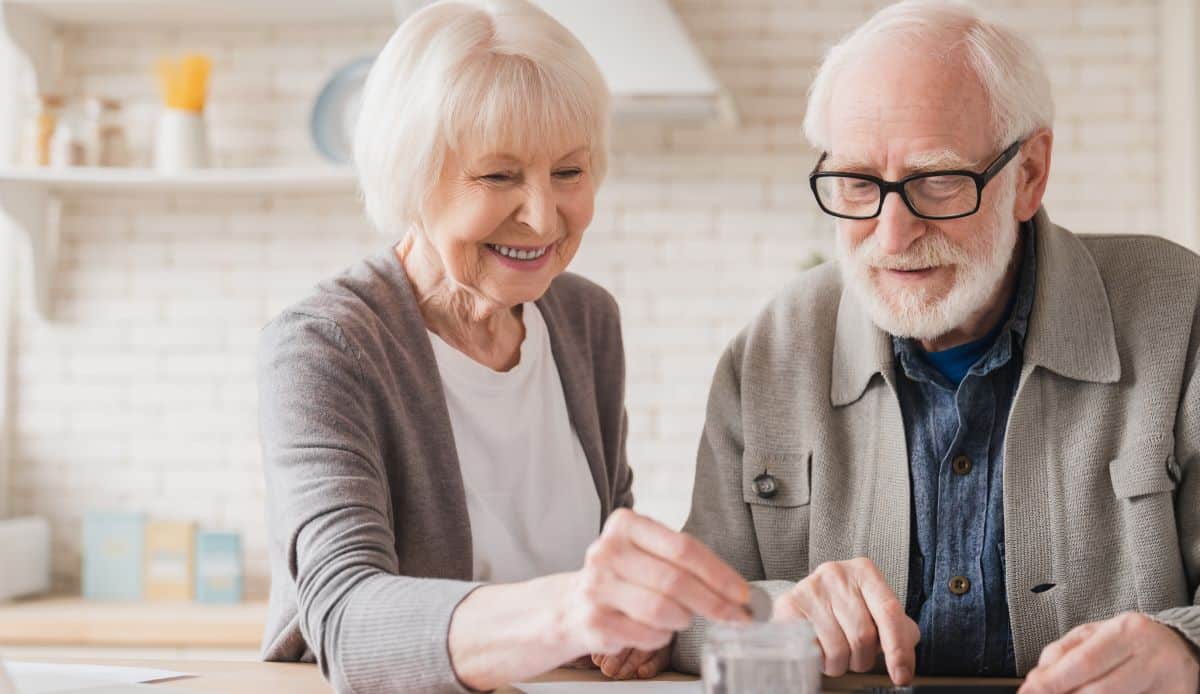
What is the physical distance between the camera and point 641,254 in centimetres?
389

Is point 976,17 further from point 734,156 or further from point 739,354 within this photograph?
point 734,156

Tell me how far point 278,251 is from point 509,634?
9.67ft

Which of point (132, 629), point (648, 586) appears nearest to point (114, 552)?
point (132, 629)

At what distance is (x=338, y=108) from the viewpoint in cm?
380

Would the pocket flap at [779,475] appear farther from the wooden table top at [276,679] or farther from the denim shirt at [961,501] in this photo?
the wooden table top at [276,679]

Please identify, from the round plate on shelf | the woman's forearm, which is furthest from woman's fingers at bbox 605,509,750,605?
the round plate on shelf

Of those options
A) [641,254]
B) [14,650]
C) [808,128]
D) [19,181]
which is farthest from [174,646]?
[808,128]

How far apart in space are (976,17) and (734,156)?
211 cm

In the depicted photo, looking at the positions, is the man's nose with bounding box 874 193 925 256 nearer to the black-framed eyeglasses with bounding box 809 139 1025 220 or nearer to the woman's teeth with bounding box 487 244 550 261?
the black-framed eyeglasses with bounding box 809 139 1025 220

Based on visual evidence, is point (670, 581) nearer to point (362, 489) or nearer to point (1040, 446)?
point (362, 489)

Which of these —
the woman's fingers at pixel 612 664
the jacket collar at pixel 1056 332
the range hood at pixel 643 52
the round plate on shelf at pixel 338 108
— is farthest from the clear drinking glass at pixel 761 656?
the round plate on shelf at pixel 338 108

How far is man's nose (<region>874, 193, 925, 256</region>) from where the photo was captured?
5.57 ft

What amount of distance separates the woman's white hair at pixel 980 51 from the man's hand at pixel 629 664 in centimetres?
79

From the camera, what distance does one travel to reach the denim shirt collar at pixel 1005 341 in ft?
5.81
